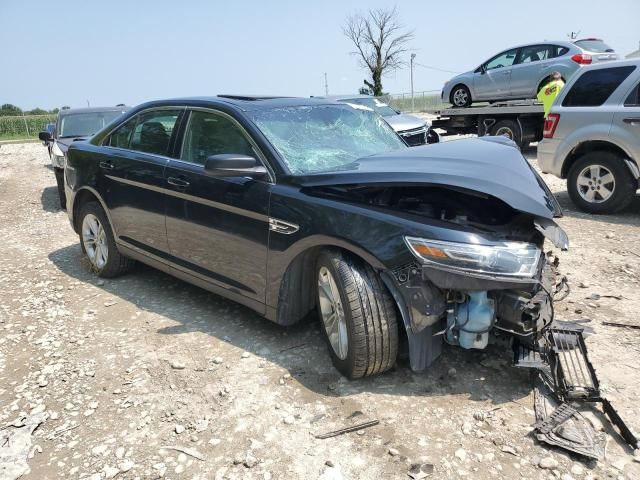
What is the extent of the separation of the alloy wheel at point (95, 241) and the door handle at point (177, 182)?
141 centimetres

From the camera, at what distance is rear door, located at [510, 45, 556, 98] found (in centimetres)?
1252

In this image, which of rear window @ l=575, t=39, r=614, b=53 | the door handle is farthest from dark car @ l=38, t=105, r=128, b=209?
rear window @ l=575, t=39, r=614, b=53

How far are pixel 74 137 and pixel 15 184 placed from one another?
399 centimetres

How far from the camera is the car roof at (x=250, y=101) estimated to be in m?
3.74

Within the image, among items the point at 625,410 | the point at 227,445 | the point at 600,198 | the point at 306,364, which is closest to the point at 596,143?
the point at 600,198

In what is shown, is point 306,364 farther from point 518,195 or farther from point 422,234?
point 518,195

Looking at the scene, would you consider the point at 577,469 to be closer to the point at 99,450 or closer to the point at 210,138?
the point at 99,450

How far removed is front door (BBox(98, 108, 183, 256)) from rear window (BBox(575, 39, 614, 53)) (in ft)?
37.8

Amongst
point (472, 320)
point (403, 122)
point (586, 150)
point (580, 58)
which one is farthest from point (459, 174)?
point (580, 58)

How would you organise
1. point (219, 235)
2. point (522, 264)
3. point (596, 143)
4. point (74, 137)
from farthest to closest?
point (74, 137)
point (596, 143)
point (219, 235)
point (522, 264)

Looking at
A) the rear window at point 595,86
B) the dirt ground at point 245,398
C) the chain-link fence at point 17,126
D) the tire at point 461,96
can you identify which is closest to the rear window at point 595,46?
the tire at point 461,96

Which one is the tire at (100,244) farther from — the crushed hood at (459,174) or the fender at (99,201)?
the crushed hood at (459,174)

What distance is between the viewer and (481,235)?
2.64 m

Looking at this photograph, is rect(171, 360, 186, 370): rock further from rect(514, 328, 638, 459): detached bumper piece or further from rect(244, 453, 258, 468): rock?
rect(514, 328, 638, 459): detached bumper piece
